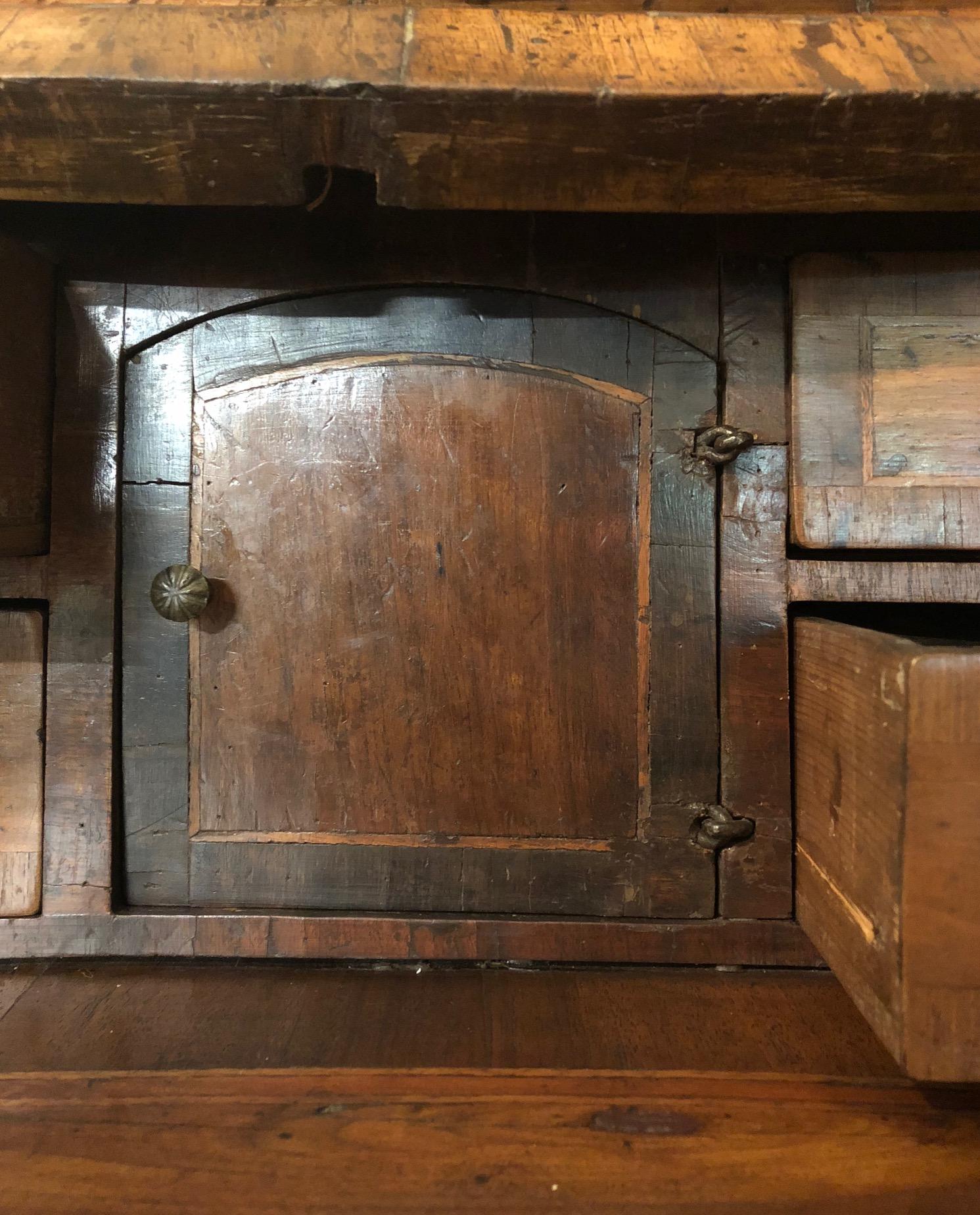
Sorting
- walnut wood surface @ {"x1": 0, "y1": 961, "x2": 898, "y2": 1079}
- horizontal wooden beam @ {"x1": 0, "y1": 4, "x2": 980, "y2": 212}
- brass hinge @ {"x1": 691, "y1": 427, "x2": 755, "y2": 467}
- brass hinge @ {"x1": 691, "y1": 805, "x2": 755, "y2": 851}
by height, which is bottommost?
walnut wood surface @ {"x1": 0, "y1": 961, "x2": 898, "y2": 1079}

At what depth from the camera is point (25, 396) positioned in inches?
32.0

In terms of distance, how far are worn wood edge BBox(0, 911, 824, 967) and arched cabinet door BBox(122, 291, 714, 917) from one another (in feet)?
0.08

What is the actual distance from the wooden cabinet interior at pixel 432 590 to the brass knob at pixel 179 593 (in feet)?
0.08

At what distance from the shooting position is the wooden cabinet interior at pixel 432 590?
0.85 m

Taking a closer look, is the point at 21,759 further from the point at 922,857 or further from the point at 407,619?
the point at 922,857

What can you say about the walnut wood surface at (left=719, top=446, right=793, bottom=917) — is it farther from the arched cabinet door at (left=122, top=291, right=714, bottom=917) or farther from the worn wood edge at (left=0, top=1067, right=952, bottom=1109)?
the worn wood edge at (left=0, top=1067, right=952, bottom=1109)

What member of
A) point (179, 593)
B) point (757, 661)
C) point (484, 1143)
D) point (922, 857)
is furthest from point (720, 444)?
point (484, 1143)

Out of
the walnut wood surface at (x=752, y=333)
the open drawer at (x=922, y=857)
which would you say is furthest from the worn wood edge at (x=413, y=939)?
the walnut wood surface at (x=752, y=333)

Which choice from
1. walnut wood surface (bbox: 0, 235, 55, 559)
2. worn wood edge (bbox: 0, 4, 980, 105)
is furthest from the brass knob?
worn wood edge (bbox: 0, 4, 980, 105)

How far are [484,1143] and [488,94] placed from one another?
3.03 ft

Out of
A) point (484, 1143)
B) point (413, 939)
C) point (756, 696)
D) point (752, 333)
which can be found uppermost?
point (752, 333)

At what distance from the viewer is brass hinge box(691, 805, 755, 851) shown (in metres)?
0.84

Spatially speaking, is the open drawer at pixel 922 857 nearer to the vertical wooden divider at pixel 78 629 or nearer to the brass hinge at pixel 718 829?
the brass hinge at pixel 718 829

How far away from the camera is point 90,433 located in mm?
862
